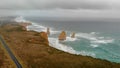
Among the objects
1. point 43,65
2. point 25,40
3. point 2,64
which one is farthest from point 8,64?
point 25,40

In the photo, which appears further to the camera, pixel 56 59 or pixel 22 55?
pixel 22 55

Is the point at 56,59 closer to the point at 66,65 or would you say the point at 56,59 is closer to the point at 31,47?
the point at 66,65

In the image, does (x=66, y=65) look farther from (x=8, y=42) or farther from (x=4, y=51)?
(x=8, y=42)

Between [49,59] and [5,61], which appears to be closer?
[5,61]

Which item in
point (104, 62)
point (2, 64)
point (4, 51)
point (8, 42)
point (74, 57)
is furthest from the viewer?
point (8, 42)

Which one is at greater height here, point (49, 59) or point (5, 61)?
point (5, 61)

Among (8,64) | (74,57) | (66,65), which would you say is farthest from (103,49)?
(8,64)

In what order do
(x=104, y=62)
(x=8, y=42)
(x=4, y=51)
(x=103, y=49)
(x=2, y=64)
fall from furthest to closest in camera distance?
1. (x=103, y=49)
2. (x=8, y=42)
3. (x=4, y=51)
4. (x=104, y=62)
5. (x=2, y=64)

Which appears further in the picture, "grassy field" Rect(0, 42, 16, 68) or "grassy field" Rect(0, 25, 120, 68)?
"grassy field" Rect(0, 25, 120, 68)

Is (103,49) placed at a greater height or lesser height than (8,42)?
lesser

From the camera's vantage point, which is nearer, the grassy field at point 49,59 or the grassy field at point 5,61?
the grassy field at point 5,61
